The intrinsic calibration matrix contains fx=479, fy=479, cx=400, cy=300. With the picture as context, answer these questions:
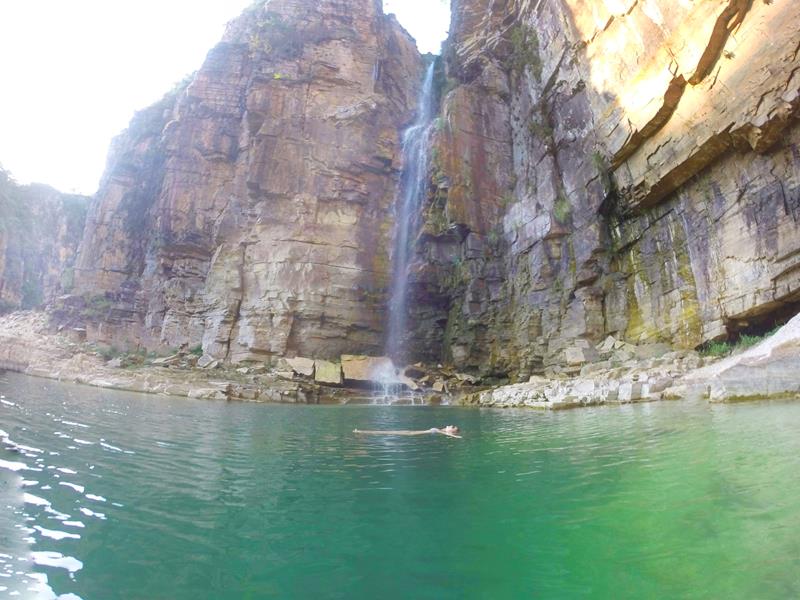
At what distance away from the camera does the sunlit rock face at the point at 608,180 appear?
595 inches

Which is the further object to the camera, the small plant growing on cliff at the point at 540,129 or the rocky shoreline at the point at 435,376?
the small plant growing on cliff at the point at 540,129

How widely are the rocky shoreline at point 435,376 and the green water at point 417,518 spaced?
2534mm

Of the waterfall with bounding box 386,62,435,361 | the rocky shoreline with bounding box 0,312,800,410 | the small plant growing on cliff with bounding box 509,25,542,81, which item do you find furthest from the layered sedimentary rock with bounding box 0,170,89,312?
the small plant growing on cliff with bounding box 509,25,542,81

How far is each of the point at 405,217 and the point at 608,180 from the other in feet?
46.9

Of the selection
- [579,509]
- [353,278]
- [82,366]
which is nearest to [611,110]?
[353,278]

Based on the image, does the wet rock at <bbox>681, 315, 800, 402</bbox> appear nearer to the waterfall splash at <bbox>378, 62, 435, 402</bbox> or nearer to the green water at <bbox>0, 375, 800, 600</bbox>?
the green water at <bbox>0, 375, 800, 600</bbox>

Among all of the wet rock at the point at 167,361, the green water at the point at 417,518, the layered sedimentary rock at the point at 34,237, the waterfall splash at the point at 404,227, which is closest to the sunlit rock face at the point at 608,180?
the waterfall splash at the point at 404,227

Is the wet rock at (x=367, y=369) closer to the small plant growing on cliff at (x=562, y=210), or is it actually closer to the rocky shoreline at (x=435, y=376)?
the rocky shoreline at (x=435, y=376)

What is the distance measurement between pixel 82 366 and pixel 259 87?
21.8 meters

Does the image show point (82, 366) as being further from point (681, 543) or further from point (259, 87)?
point (681, 543)

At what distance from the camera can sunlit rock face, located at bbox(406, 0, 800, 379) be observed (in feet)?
49.6

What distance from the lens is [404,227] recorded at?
3259 cm

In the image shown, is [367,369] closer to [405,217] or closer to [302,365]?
[302,365]

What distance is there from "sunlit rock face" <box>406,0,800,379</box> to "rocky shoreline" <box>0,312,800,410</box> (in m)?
1.76
